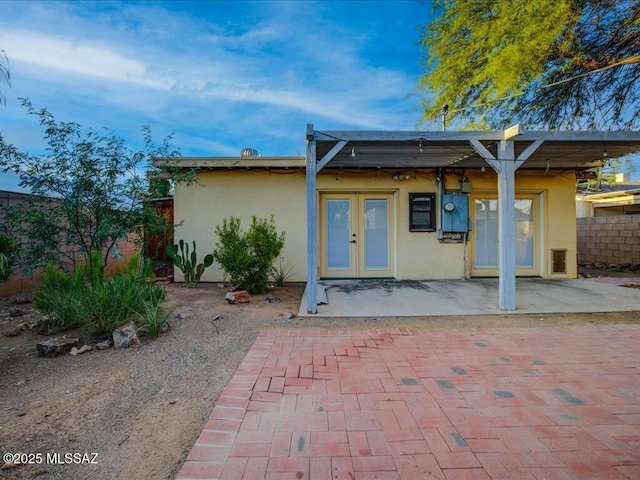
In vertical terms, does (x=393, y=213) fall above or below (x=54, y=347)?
above

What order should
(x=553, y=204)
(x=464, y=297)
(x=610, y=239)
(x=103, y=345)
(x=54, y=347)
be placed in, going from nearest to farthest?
(x=54, y=347) < (x=103, y=345) < (x=464, y=297) < (x=553, y=204) < (x=610, y=239)

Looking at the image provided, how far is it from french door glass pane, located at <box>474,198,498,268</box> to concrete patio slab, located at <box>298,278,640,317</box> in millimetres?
647

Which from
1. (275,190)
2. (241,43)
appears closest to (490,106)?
(275,190)

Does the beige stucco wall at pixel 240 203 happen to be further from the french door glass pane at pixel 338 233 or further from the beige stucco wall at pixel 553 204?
the beige stucco wall at pixel 553 204

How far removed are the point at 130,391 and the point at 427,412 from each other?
2.51 meters

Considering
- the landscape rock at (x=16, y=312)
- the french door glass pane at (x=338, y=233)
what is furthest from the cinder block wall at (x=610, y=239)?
the landscape rock at (x=16, y=312)

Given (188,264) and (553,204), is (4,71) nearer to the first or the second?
(188,264)

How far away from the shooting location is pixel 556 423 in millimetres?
2311

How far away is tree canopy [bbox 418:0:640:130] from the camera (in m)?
5.98

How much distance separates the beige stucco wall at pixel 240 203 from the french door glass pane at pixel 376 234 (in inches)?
64.1

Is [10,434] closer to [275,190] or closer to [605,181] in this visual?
[275,190]

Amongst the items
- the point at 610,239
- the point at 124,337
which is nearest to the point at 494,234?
the point at 610,239

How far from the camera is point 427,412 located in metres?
2.46

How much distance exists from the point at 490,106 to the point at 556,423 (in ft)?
22.9
